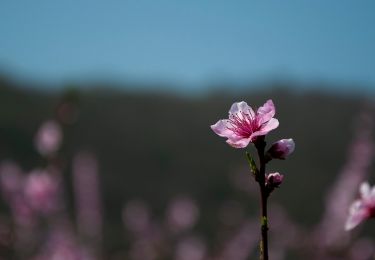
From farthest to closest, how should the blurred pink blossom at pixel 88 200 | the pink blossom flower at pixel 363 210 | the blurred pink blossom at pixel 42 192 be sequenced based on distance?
the blurred pink blossom at pixel 88 200 → the blurred pink blossom at pixel 42 192 → the pink blossom flower at pixel 363 210

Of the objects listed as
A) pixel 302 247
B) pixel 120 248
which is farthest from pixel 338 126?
pixel 302 247

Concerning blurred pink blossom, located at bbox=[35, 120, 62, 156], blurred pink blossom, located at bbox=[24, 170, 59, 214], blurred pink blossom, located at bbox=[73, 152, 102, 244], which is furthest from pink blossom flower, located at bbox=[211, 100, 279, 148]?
blurred pink blossom, located at bbox=[73, 152, 102, 244]

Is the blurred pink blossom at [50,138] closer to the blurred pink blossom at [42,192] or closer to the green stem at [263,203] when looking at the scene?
the blurred pink blossom at [42,192]

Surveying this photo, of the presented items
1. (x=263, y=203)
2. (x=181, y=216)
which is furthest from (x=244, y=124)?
(x=181, y=216)

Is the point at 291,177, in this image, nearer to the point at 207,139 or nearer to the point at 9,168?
the point at 207,139


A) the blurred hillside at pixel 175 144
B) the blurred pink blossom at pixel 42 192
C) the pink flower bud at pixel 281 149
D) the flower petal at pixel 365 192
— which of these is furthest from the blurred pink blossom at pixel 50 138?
the blurred hillside at pixel 175 144

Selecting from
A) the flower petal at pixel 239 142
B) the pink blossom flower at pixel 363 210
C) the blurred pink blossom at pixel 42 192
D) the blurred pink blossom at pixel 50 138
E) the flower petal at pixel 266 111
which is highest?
the flower petal at pixel 266 111

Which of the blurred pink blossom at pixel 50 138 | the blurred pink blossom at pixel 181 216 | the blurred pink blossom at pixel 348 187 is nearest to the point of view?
the blurred pink blossom at pixel 50 138
